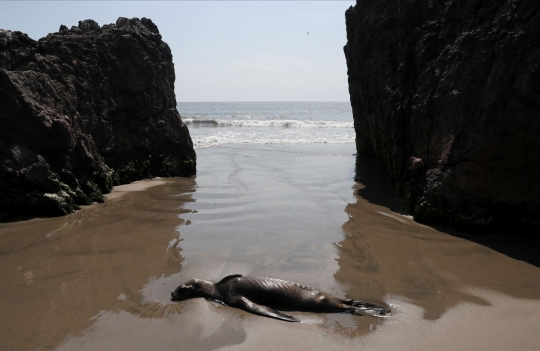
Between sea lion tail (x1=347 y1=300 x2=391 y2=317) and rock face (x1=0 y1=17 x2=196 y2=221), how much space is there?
244 inches

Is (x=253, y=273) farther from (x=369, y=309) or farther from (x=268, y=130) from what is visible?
(x=268, y=130)

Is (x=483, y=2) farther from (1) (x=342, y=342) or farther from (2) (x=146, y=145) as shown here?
(2) (x=146, y=145)

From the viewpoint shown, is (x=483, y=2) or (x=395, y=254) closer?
(x=395, y=254)

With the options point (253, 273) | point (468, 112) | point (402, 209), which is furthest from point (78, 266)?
point (468, 112)

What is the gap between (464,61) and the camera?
7.02 meters

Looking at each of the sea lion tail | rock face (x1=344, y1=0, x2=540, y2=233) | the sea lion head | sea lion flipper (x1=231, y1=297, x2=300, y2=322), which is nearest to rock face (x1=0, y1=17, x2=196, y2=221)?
the sea lion head

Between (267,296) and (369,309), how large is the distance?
1.17 meters

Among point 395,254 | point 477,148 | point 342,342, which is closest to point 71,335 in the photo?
point 342,342

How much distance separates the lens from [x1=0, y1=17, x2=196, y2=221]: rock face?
7824 mm

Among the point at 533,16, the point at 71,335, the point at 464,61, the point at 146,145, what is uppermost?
the point at 533,16

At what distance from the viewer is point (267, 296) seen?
4723 millimetres

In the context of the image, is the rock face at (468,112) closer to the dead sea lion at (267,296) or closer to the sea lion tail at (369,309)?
the sea lion tail at (369,309)

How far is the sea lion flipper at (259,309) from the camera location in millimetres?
4320

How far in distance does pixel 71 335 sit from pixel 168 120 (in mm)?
9250
